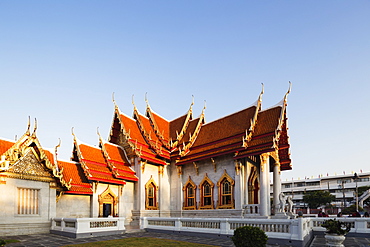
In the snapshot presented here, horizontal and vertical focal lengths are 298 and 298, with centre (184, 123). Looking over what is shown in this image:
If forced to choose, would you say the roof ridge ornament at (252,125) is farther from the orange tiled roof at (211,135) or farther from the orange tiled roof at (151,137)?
the orange tiled roof at (151,137)

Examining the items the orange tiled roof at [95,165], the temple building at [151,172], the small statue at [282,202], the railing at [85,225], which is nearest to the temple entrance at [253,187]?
the temple building at [151,172]

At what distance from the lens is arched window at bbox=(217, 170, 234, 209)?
19109 mm

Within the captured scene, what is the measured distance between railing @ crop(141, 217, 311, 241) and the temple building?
3921 mm

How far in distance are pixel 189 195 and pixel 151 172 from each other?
3284 millimetres

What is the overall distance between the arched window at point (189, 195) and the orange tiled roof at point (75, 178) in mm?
7142

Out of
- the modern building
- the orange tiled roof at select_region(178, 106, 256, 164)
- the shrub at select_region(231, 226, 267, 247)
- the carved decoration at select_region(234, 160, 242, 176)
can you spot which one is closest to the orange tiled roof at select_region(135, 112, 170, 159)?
the orange tiled roof at select_region(178, 106, 256, 164)

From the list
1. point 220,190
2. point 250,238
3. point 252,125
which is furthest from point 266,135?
point 250,238

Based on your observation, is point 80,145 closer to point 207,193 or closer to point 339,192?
point 207,193

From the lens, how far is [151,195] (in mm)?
21625

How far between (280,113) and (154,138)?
9.91 metres

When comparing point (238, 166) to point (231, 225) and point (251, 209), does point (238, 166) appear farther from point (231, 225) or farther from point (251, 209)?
point (231, 225)

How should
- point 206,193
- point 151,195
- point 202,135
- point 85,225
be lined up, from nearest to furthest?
point 85,225 → point 206,193 → point 151,195 → point 202,135

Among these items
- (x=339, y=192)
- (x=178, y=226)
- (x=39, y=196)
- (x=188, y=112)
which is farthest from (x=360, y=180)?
(x=39, y=196)

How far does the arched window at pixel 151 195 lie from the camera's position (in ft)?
69.0
